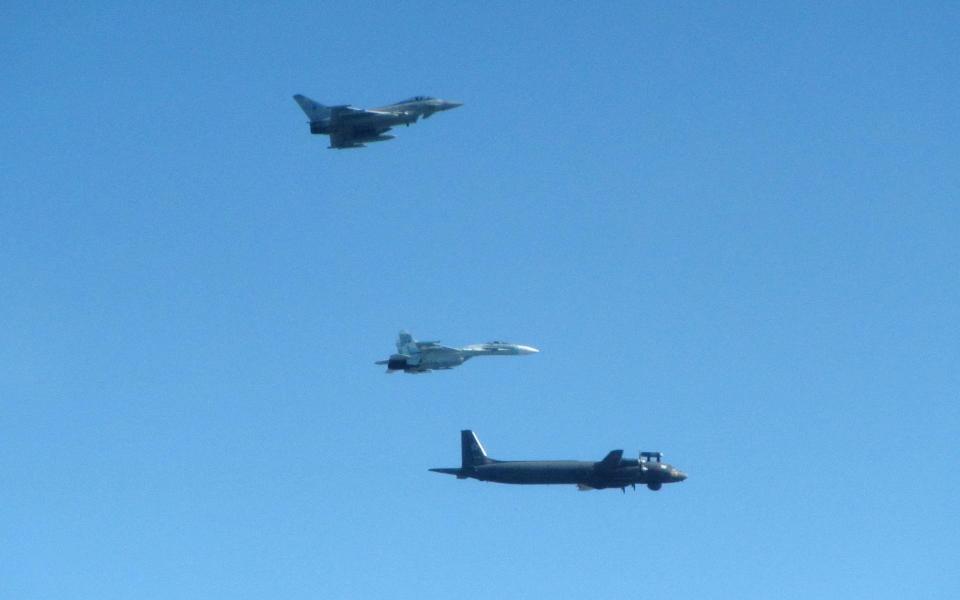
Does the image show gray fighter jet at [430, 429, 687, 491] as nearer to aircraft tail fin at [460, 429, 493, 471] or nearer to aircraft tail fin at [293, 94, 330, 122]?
aircraft tail fin at [460, 429, 493, 471]

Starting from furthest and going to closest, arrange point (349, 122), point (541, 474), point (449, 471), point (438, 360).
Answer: point (449, 471)
point (438, 360)
point (541, 474)
point (349, 122)

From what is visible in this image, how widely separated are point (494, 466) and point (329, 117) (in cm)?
4206

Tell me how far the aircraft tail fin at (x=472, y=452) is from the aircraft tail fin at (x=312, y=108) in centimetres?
4121

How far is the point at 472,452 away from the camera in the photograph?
7820 inches

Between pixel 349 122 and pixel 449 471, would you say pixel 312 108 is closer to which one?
pixel 349 122

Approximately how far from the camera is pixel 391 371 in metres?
192

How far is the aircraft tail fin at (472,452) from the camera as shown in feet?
647

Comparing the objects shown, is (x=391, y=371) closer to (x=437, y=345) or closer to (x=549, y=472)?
(x=437, y=345)

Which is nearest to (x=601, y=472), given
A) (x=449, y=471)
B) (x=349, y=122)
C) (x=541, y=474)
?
(x=541, y=474)

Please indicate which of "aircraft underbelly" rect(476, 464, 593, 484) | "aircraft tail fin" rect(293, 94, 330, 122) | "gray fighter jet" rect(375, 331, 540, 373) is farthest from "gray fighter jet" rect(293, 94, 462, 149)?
"aircraft underbelly" rect(476, 464, 593, 484)

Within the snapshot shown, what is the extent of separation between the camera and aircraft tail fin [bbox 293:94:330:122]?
179625 millimetres

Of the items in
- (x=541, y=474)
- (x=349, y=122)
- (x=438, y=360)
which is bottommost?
(x=541, y=474)

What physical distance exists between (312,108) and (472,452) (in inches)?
1696

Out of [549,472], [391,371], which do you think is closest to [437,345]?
[391,371]
